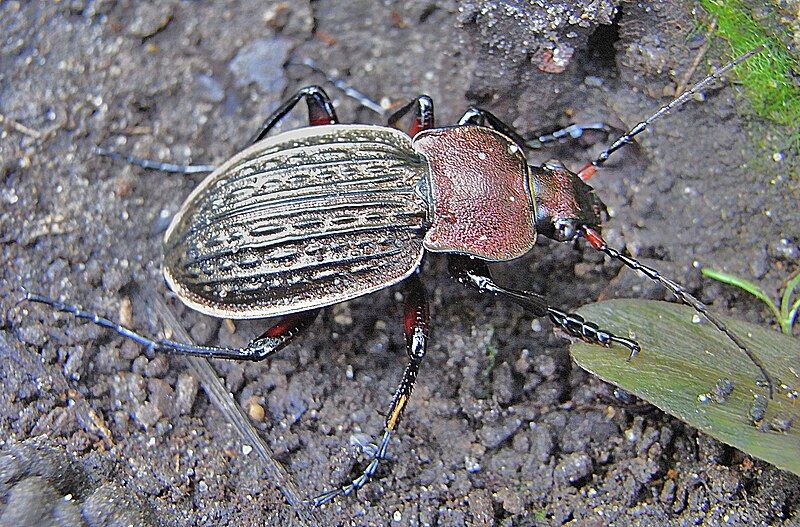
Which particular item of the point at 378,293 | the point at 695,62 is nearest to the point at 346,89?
the point at 378,293

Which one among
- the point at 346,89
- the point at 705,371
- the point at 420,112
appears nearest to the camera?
the point at 705,371

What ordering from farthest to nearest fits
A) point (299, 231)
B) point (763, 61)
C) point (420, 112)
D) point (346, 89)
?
point (346, 89) → point (420, 112) → point (763, 61) → point (299, 231)

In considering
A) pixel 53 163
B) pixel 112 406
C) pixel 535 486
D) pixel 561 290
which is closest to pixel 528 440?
pixel 535 486

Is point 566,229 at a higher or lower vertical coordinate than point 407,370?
higher

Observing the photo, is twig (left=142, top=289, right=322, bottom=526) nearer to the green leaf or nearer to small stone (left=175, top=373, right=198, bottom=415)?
small stone (left=175, top=373, right=198, bottom=415)

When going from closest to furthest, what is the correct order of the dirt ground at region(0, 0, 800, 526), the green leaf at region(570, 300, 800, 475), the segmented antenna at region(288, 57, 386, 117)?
the green leaf at region(570, 300, 800, 475), the dirt ground at region(0, 0, 800, 526), the segmented antenna at region(288, 57, 386, 117)

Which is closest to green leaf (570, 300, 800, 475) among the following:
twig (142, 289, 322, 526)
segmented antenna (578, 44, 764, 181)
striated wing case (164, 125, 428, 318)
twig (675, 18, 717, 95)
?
segmented antenna (578, 44, 764, 181)

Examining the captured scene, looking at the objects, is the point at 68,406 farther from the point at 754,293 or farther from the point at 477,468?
the point at 754,293

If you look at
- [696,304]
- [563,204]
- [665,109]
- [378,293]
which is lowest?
[378,293]

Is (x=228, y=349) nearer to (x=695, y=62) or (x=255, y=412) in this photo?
(x=255, y=412)
